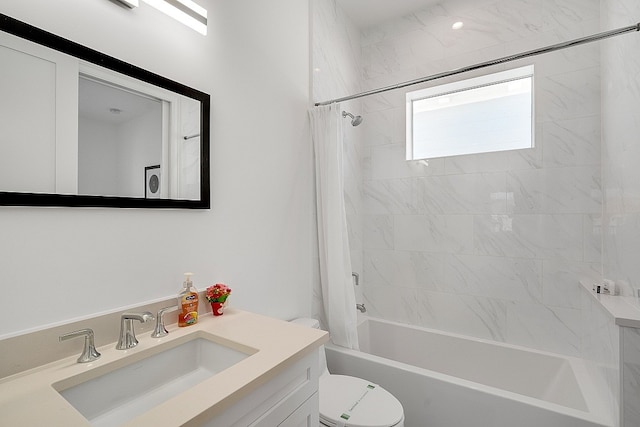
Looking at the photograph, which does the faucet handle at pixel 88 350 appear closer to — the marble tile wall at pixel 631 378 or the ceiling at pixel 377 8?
the marble tile wall at pixel 631 378

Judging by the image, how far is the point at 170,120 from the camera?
48.8 inches

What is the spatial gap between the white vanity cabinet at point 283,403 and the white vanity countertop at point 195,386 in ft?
0.12

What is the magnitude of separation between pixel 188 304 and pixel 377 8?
8.52 feet

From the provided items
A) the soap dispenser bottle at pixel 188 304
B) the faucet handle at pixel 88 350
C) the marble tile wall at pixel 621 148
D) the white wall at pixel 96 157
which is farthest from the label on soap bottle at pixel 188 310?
the marble tile wall at pixel 621 148

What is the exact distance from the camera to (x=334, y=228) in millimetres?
1977

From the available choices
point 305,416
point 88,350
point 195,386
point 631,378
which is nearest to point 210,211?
point 88,350

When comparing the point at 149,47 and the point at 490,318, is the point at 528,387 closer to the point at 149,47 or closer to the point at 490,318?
the point at 490,318

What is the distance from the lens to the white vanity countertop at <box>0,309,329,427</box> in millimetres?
660

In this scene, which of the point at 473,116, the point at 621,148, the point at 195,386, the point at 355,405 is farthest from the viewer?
the point at 473,116

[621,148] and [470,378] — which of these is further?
[470,378]

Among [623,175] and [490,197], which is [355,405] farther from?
[623,175]

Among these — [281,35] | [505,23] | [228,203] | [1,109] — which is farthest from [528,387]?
[1,109]

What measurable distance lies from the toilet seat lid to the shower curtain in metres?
0.37

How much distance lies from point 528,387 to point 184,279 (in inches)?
87.8
